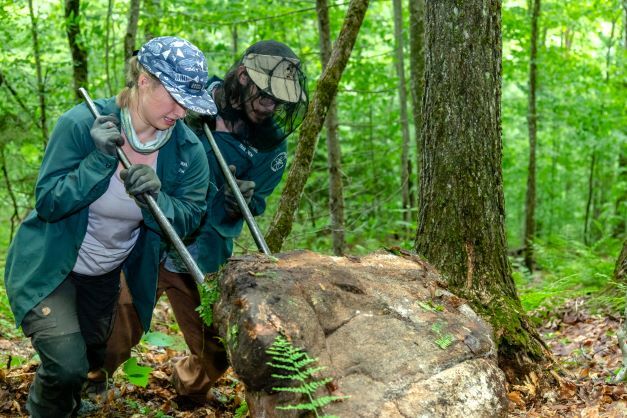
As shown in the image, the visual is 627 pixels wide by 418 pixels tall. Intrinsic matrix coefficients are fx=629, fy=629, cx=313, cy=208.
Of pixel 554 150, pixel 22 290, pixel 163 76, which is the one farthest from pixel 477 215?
Result: pixel 554 150

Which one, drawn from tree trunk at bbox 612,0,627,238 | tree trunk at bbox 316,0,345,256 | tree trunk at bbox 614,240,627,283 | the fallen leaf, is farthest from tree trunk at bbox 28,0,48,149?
tree trunk at bbox 612,0,627,238

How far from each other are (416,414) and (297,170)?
A: 11.5ft

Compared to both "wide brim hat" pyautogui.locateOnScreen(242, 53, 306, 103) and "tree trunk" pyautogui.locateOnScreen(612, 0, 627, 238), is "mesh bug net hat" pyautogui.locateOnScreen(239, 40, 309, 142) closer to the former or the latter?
"wide brim hat" pyautogui.locateOnScreen(242, 53, 306, 103)

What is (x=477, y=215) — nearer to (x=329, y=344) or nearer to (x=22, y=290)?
(x=329, y=344)

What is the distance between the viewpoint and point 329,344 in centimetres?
320

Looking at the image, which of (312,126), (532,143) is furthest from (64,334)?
(532,143)

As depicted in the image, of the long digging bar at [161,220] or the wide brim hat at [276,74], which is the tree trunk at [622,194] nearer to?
the wide brim hat at [276,74]

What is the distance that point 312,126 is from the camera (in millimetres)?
6125

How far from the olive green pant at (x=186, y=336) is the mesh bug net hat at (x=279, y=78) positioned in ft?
4.76

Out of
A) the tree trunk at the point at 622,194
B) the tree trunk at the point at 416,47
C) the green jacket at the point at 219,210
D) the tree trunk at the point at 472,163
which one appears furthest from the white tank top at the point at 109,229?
the tree trunk at the point at 622,194

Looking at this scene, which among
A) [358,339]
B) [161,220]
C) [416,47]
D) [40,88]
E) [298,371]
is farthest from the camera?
[416,47]

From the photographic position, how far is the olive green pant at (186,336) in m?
4.83

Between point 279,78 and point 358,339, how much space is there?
88.3 inches

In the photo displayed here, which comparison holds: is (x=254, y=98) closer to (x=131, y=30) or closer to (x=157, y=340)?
(x=157, y=340)
